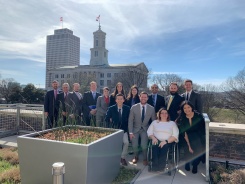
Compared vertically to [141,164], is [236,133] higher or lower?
higher

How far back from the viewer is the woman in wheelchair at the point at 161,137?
12.6 ft

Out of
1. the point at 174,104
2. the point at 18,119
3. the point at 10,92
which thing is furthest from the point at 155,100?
the point at 10,92

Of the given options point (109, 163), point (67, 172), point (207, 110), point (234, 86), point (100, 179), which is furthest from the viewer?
point (234, 86)

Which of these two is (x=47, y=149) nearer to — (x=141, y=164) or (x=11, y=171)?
(x=11, y=171)

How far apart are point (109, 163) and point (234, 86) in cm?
2594

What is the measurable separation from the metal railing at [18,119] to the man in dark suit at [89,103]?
6.24ft

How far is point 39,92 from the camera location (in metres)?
31.8

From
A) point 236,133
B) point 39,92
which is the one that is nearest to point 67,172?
point 236,133

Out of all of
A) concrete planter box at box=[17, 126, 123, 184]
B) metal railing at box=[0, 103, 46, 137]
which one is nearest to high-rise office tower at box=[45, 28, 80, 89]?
metal railing at box=[0, 103, 46, 137]

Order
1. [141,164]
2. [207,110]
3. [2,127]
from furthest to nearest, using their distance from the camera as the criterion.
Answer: [207,110], [2,127], [141,164]

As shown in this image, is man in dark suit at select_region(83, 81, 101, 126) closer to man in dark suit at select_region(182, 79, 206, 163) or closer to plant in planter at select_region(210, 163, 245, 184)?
man in dark suit at select_region(182, 79, 206, 163)

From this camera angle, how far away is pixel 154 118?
4.48 m

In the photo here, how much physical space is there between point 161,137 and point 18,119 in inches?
204

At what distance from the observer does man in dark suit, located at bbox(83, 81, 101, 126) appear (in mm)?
5422
